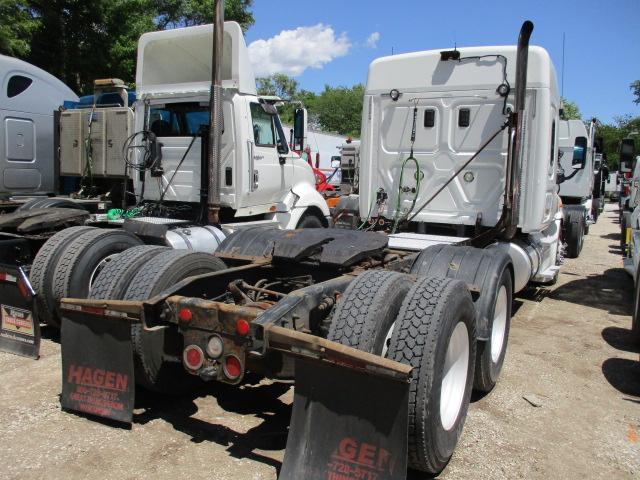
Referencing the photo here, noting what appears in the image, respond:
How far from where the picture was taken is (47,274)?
17.0 ft

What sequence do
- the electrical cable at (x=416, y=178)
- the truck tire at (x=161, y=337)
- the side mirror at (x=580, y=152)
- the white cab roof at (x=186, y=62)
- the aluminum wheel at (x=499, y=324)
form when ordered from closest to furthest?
the truck tire at (x=161, y=337) → the aluminum wheel at (x=499, y=324) → the electrical cable at (x=416, y=178) → the white cab roof at (x=186, y=62) → the side mirror at (x=580, y=152)

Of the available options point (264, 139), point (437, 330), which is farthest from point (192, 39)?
point (437, 330)

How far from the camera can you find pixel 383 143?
6801mm

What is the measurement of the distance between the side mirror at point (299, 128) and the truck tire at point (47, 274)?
3830mm

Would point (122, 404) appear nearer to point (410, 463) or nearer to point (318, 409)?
point (318, 409)

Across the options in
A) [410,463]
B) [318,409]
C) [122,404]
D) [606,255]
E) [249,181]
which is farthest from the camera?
[606,255]

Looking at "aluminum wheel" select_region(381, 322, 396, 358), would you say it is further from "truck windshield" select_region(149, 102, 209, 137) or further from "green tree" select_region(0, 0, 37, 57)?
"green tree" select_region(0, 0, 37, 57)

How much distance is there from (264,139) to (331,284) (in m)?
4.47

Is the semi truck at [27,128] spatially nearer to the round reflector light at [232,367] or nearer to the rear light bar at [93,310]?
the rear light bar at [93,310]

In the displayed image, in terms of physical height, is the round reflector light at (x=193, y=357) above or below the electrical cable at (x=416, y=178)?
below

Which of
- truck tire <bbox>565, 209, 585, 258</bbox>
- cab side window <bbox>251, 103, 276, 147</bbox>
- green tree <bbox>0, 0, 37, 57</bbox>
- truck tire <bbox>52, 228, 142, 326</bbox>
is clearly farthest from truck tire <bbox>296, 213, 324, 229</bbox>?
green tree <bbox>0, 0, 37, 57</bbox>

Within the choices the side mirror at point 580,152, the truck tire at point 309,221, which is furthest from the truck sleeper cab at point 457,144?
the truck tire at point 309,221

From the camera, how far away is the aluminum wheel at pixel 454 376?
337 centimetres

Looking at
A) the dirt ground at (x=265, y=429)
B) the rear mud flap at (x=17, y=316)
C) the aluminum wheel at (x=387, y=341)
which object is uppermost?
the aluminum wheel at (x=387, y=341)
